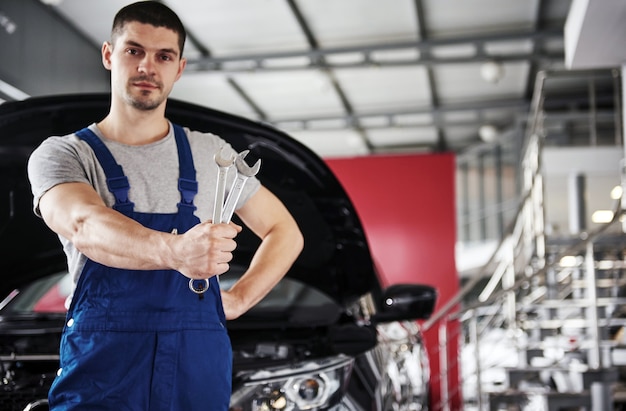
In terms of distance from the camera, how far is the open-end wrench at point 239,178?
2.83 feet

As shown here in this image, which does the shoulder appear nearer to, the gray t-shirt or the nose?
the gray t-shirt

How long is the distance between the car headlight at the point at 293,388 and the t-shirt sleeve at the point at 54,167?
500 millimetres

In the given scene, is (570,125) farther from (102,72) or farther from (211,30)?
(102,72)

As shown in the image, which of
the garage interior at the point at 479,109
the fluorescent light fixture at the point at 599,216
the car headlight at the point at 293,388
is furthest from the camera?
the fluorescent light fixture at the point at 599,216

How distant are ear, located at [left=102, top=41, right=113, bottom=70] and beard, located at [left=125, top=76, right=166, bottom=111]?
0.05 m

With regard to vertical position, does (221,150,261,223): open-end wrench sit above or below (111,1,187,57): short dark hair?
below

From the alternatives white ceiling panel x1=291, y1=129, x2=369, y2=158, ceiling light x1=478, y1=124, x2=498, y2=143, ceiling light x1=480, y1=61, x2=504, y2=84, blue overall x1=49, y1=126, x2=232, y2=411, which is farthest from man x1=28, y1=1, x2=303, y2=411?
ceiling light x1=478, y1=124, x2=498, y2=143

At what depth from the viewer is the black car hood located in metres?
1.46

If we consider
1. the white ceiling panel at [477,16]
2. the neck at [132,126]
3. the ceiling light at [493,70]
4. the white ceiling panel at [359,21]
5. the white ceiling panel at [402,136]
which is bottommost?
the neck at [132,126]

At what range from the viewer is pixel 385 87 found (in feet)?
34.5

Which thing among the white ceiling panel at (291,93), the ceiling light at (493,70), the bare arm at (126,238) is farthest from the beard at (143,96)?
the ceiling light at (493,70)

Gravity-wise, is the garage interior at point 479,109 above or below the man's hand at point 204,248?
above

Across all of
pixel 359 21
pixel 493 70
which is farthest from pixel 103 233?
pixel 493 70

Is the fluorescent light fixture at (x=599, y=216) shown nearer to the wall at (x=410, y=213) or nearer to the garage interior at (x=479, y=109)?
the garage interior at (x=479, y=109)
